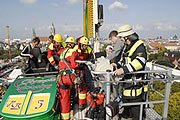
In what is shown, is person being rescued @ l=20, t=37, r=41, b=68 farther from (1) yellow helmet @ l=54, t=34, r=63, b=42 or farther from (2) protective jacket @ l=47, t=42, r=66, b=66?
(1) yellow helmet @ l=54, t=34, r=63, b=42

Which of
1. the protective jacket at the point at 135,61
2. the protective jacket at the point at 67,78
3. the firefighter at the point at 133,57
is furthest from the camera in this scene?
the protective jacket at the point at 67,78

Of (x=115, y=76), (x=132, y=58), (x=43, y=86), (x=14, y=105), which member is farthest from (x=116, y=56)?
(x=14, y=105)

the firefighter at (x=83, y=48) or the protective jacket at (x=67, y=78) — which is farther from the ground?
the firefighter at (x=83, y=48)

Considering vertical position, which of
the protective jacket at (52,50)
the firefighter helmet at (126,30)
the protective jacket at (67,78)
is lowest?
the protective jacket at (67,78)

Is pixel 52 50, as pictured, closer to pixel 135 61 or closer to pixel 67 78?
pixel 67 78

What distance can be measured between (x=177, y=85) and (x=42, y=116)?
89.2 feet

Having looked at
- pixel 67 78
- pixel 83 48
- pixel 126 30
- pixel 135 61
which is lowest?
pixel 67 78

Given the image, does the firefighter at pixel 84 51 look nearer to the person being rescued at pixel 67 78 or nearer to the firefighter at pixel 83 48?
the firefighter at pixel 83 48

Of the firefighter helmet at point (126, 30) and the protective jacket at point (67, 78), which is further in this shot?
the protective jacket at point (67, 78)

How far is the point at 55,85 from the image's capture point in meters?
3.51

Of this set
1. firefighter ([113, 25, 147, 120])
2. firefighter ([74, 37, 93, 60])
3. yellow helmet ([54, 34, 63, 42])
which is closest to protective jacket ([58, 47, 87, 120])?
firefighter ([74, 37, 93, 60])

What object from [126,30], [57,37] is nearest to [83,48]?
[57,37]

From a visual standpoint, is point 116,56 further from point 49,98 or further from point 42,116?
point 42,116

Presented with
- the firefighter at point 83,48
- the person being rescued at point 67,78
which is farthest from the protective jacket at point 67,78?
the firefighter at point 83,48
